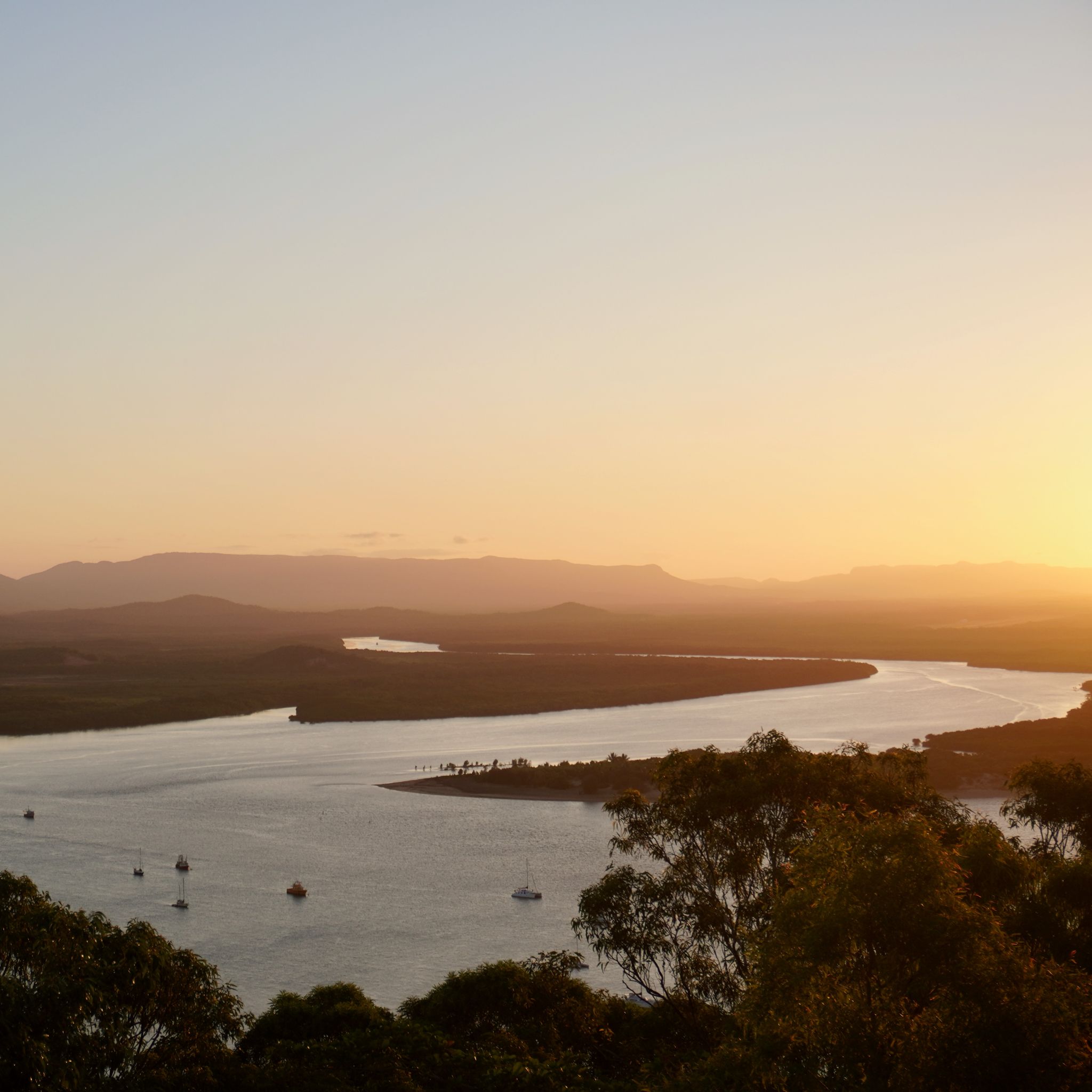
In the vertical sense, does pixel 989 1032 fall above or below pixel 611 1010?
above

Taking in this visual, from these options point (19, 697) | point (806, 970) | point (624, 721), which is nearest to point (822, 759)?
point (806, 970)

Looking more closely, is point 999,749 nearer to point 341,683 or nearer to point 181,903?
point 181,903

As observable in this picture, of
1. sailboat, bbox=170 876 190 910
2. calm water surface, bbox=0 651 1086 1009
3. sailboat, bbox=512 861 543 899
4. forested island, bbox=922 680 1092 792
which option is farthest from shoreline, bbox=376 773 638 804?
sailboat, bbox=170 876 190 910

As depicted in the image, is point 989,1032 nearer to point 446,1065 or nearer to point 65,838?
point 446,1065

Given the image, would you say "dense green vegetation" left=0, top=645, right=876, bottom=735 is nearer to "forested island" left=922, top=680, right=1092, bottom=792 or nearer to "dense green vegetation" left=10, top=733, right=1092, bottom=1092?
"forested island" left=922, top=680, right=1092, bottom=792

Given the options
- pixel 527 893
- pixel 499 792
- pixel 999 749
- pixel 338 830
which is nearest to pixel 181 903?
pixel 527 893
